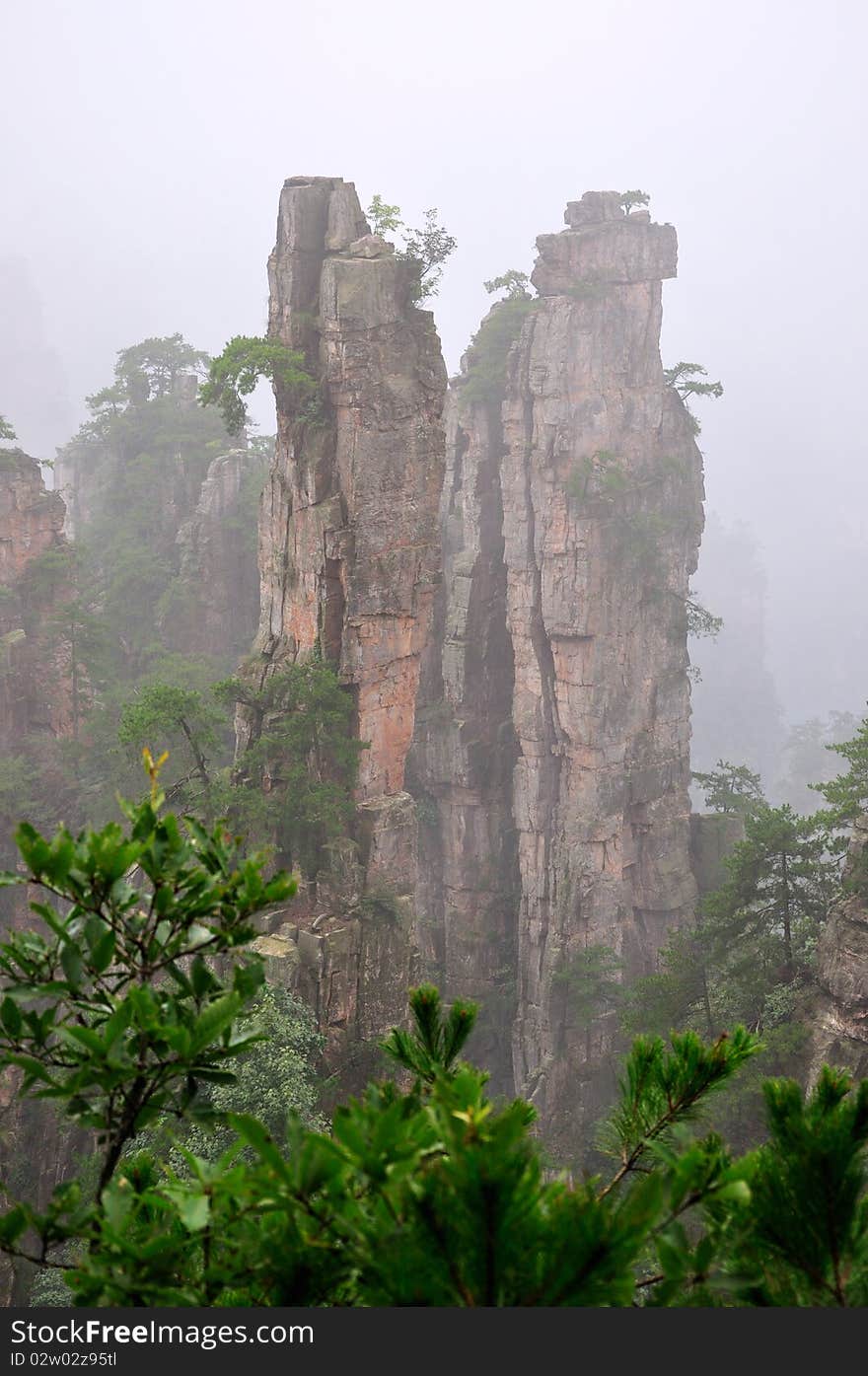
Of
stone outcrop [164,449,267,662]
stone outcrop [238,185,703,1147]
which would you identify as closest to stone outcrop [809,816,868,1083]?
stone outcrop [238,185,703,1147]

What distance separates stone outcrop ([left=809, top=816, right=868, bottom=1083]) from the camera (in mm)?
16016

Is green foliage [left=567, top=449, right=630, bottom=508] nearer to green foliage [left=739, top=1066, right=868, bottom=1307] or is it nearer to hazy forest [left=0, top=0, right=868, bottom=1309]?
hazy forest [left=0, top=0, right=868, bottom=1309]

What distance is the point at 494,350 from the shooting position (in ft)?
115

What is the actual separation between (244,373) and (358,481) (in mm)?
3332

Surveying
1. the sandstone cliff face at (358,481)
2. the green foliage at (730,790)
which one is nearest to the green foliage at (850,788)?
the sandstone cliff face at (358,481)

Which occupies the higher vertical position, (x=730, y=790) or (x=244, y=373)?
(x=244, y=373)

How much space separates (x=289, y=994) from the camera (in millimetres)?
18312

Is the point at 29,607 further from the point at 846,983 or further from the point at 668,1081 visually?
the point at 668,1081

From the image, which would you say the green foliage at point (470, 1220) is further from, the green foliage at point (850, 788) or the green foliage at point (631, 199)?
the green foliage at point (631, 199)

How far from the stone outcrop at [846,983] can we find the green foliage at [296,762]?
983cm

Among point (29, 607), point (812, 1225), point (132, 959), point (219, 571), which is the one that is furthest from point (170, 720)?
point (219, 571)

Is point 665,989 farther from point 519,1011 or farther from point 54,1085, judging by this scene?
point 54,1085

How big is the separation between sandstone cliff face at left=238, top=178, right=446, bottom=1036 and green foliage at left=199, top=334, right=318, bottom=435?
0.64m

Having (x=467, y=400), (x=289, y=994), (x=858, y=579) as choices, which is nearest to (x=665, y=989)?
(x=289, y=994)
